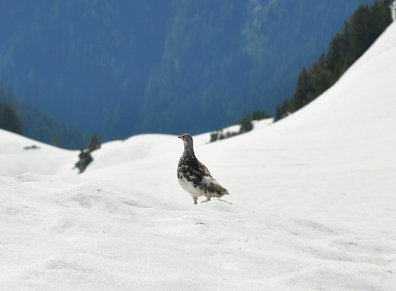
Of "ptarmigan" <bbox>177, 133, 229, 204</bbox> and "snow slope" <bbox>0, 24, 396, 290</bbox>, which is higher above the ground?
"ptarmigan" <bbox>177, 133, 229, 204</bbox>

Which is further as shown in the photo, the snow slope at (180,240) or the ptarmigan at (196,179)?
the ptarmigan at (196,179)

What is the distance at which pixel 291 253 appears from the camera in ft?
18.6

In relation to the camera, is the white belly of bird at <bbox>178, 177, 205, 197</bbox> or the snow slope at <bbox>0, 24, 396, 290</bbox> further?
the white belly of bird at <bbox>178, 177, 205, 197</bbox>

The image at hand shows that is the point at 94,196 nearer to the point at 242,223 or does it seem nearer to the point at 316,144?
the point at 242,223

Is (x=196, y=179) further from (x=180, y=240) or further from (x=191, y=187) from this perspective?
(x=180, y=240)

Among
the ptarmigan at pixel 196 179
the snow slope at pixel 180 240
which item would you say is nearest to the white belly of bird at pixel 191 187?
the ptarmigan at pixel 196 179

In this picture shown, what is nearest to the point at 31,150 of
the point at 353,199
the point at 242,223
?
the point at 353,199

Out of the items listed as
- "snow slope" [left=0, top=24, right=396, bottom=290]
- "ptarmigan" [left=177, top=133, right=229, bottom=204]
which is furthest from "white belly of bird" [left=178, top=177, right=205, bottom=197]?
"snow slope" [left=0, top=24, right=396, bottom=290]

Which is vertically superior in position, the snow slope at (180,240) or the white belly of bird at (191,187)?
the white belly of bird at (191,187)

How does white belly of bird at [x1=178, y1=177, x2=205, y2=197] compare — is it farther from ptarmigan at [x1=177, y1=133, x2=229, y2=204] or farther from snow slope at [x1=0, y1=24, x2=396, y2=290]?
snow slope at [x1=0, y1=24, x2=396, y2=290]

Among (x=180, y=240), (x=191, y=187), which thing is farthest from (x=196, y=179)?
(x=180, y=240)

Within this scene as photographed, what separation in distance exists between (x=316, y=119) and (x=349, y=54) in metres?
43.1

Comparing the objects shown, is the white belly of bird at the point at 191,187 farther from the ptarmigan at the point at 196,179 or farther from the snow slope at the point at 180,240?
the snow slope at the point at 180,240

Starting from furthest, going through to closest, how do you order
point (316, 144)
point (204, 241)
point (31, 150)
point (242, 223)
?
point (31, 150) → point (316, 144) → point (242, 223) → point (204, 241)
